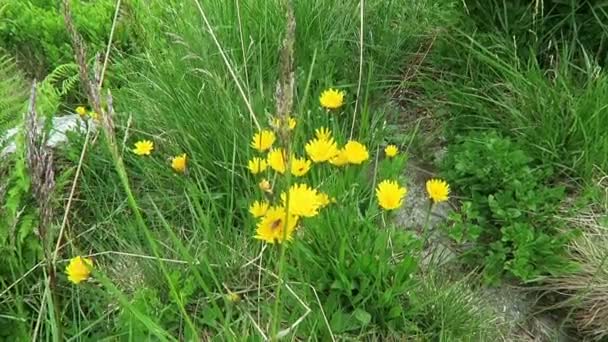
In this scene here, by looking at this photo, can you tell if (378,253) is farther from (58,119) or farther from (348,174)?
(58,119)

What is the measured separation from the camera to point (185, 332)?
6.18 feet

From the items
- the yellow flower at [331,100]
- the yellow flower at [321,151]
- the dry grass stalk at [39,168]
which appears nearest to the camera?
the dry grass stalk at [39,168]

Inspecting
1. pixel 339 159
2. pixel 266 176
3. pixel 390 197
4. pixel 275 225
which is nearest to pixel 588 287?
pixel 390 197

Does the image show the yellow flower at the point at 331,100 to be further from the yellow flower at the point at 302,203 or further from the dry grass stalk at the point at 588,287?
the dry grass stalk at the point at 588,287

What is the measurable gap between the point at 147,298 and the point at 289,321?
15.7 inches

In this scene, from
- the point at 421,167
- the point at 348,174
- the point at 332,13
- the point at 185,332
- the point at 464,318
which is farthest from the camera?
the point at 332,13

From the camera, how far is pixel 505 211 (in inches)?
88.4

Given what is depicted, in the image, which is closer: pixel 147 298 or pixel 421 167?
pixel 147 298

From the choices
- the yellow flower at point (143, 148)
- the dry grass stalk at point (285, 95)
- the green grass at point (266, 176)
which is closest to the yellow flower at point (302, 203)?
the green grass at point (266, 176)

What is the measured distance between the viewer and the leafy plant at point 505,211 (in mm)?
2166

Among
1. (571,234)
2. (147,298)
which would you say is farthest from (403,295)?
(147,298)

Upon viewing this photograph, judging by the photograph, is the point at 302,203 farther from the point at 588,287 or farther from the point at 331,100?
the point at 588,287

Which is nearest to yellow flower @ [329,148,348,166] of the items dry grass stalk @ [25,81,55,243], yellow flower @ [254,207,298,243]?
yellow flower @ [254,207,298,243]

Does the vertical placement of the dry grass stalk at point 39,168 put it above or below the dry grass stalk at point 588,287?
above
